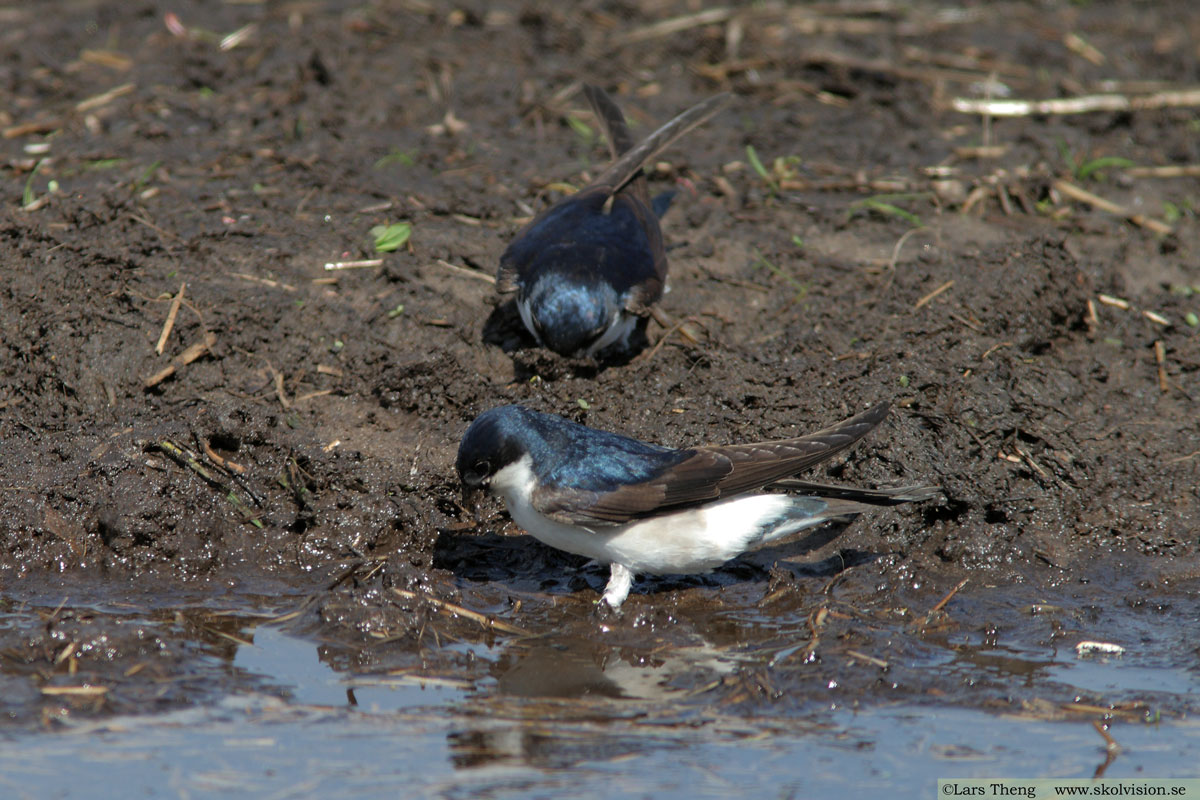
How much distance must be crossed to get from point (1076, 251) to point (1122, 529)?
2400mm

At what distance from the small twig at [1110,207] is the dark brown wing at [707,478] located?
353 centimetres

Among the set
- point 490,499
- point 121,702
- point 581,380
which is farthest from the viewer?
point 581,380

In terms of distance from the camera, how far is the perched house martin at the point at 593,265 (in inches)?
246

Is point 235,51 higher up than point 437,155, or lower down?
higher up

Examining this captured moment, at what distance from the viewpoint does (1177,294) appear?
7.19 metres

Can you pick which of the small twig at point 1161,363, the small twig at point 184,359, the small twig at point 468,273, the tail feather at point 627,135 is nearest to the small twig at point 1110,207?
the small twig at point 1161,363

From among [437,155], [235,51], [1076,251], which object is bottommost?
[1076,251]

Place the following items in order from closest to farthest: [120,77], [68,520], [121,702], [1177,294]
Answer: [121,702] → [68,520] → [1177,294] → [120,77]

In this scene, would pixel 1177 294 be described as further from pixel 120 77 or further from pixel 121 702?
pixel 120 77

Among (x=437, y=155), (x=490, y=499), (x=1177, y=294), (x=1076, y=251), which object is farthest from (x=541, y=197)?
(x=1177, y=294)

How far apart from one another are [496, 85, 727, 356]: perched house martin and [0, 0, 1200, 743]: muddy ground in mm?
200

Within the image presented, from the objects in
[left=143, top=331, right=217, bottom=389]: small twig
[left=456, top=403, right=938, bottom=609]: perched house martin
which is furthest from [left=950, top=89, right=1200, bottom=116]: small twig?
[left=143, top=331, right=217, bottom=389]: small twig

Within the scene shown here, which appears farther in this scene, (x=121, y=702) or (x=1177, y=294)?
(x=1177, y=294)

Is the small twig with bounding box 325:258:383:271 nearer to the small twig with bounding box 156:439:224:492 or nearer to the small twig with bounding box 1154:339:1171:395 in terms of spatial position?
the small twig with bounding box 156:439:224:492
